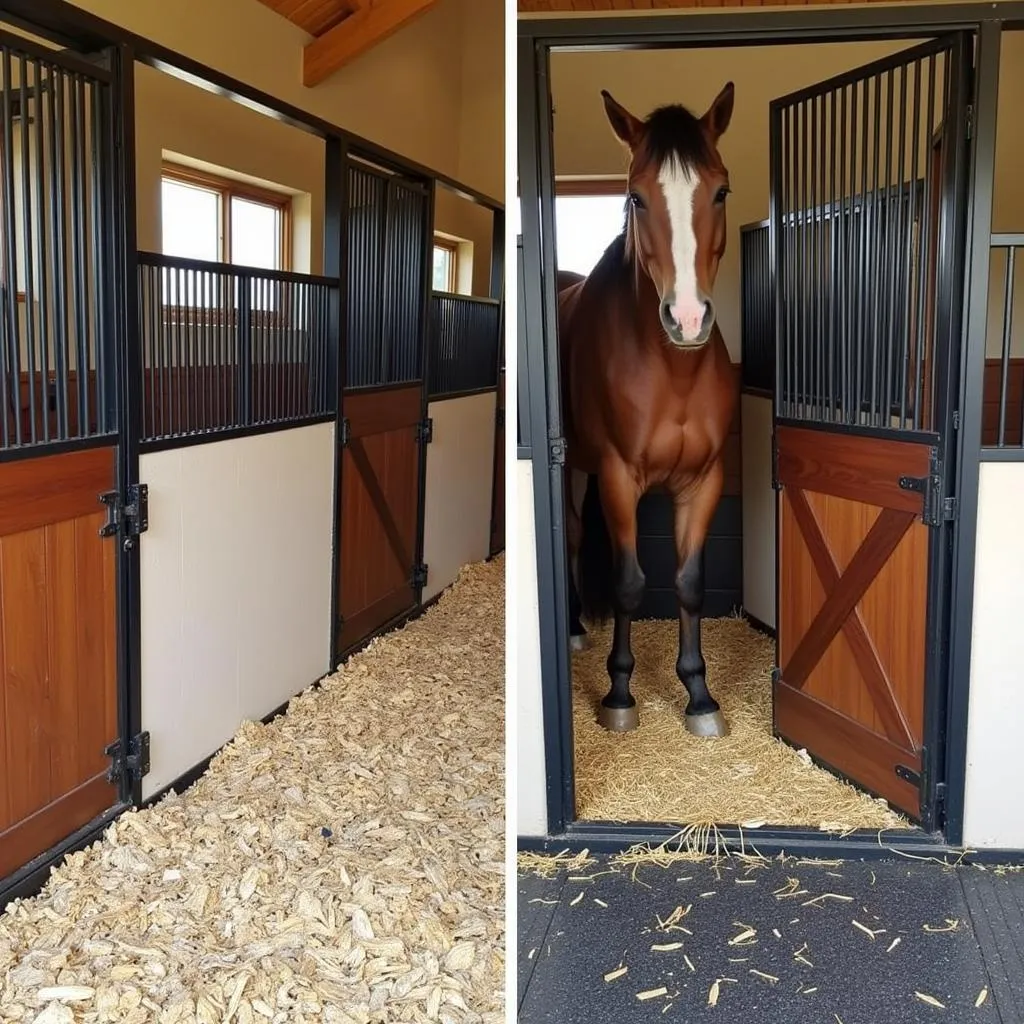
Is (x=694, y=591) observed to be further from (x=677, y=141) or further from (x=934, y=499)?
(x=677, y=141)

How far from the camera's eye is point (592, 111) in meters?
4.50

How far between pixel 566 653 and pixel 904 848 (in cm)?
81

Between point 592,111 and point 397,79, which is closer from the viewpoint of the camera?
point 592,111

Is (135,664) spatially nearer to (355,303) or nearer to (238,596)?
(238,596)

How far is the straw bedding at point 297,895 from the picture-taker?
1768mm

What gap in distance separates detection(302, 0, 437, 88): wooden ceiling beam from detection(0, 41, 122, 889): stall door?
3.46 metres

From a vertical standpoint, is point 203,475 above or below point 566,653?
above

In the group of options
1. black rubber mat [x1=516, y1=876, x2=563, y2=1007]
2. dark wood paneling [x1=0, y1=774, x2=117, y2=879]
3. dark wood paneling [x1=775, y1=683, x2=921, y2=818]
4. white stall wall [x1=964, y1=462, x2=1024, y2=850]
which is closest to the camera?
black rubber mat [x1=516, y1=876, x2=563, y2=1007]

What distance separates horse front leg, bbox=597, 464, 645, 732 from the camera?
281 centimetres

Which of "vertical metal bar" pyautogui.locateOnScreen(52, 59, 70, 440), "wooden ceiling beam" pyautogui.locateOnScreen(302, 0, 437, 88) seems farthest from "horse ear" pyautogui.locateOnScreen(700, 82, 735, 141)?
"wooden ceiling beam" pyautogui.locateOnScreen(302, 0, 437, 88)

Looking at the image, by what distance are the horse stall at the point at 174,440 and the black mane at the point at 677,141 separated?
41.9 inches

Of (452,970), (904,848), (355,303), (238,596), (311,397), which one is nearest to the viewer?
(452,970)

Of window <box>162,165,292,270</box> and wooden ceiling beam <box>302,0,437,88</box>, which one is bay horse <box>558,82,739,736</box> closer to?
window <box>162,165,292,270</box>

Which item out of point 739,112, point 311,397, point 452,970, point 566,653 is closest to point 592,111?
point 739,112
